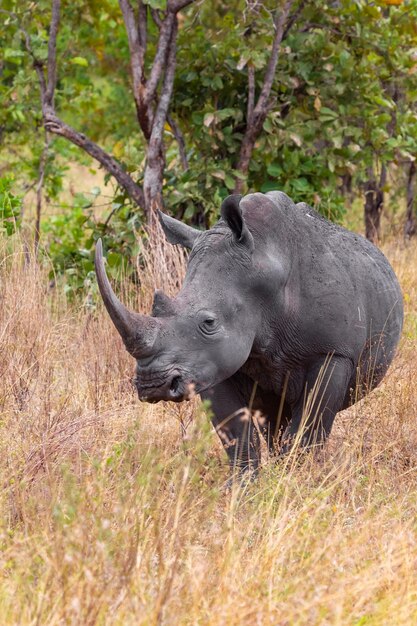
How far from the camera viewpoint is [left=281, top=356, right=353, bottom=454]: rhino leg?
17.7ft

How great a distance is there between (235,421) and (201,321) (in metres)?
0.82

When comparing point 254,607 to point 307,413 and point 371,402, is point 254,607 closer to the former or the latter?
point 307,413

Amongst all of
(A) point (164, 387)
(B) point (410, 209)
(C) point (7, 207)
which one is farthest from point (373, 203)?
(A) point (164, 387)

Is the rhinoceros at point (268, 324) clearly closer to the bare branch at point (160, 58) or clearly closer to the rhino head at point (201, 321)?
the rhino head at point (201, 321)

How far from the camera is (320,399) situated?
541 cm

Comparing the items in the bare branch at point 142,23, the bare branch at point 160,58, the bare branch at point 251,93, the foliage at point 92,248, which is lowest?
the foliage at point 92,248

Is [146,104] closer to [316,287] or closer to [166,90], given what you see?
[166,90]

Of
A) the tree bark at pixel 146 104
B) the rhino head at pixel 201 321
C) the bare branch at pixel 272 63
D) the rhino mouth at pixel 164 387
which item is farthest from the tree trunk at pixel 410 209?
the rhino mouth at pixel 164 387

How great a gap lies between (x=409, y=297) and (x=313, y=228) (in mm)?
3804

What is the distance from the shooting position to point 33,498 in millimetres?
4195

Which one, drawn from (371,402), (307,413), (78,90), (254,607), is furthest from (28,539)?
(78,90)

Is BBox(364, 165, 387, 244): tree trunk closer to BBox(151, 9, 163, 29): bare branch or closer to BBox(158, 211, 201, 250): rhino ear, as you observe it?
BBox(151, 9, 163, 29): bare branch

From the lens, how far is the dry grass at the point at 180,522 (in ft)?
11.4

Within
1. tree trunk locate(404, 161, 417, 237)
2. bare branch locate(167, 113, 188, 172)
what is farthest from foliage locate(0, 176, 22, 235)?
tree trunk locate(404, 161, 417, 237)
